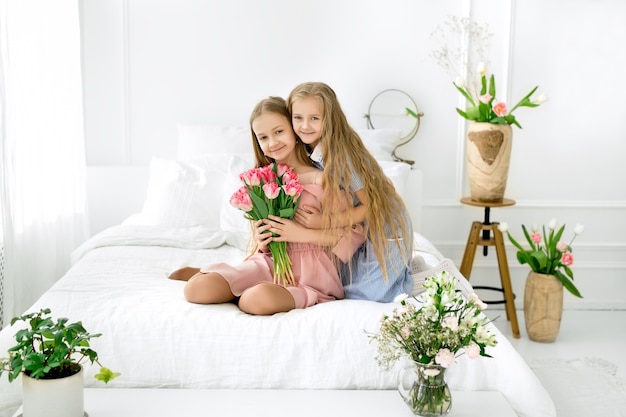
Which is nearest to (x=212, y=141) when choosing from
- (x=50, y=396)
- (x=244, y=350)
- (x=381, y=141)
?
(x=381, y=141)

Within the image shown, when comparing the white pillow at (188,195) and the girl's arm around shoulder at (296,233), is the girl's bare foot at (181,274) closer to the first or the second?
the girl's arm around shoulder at (296,233)

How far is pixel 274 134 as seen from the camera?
2.36m

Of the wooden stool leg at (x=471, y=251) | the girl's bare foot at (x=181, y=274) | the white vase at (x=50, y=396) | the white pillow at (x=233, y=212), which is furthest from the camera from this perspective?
the wooden stool leg at (x=471, y=251)

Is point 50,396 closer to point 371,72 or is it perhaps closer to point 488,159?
point 488,159

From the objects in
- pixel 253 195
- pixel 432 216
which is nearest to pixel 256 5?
pixel 432 216

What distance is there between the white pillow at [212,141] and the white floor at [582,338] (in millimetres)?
1539

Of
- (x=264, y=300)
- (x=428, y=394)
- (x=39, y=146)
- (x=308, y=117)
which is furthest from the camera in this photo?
(x=39, y=146)

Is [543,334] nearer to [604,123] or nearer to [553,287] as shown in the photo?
[553,287]

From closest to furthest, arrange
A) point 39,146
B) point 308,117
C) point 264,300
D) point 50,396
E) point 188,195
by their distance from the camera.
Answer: point 50,396 → point 264,300 → point 308,117 → point 39,146 → point 188,195

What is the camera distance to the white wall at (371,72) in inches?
150

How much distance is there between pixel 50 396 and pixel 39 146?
1743 mm

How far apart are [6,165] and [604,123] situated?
2977mm

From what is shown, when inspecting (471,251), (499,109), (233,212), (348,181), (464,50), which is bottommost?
(471,251)

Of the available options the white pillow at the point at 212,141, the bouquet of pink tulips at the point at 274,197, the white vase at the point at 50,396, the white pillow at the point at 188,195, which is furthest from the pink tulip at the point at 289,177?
the white pillow at the point at 212,141
